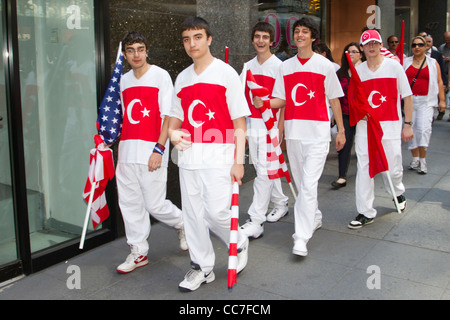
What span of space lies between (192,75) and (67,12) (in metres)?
1.92

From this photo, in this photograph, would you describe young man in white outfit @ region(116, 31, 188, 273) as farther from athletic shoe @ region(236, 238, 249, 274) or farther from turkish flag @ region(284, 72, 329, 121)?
turkish flag @ region(284, 72, 329, 121)

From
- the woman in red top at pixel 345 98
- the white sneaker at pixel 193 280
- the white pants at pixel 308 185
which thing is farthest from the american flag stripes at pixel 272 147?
the woman in red top at pixel 345 98

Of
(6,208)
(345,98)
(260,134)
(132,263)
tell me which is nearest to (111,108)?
(6,208)

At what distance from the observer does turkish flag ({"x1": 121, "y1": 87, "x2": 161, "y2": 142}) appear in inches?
186

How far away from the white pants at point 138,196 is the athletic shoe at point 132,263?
0.18ft

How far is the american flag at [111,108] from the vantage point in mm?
4844

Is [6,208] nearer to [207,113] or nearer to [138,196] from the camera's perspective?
[138,196]

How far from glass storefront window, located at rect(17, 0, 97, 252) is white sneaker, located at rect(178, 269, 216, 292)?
5.42 feet

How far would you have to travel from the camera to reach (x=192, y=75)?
4.22 meters

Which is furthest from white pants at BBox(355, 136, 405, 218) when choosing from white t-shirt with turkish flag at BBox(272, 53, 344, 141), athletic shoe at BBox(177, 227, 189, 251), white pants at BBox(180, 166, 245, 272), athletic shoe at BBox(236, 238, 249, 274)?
white pants at BBox(180, 166, 245, 272)

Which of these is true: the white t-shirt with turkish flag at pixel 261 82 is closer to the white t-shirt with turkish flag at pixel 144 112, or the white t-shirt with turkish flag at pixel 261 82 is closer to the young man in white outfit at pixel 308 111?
the young man in white outfit at pixel 308 111

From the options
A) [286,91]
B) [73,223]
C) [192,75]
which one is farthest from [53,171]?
[286,91]

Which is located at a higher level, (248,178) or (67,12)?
(67,12)

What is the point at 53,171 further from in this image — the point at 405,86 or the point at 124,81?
the point at 405,86
